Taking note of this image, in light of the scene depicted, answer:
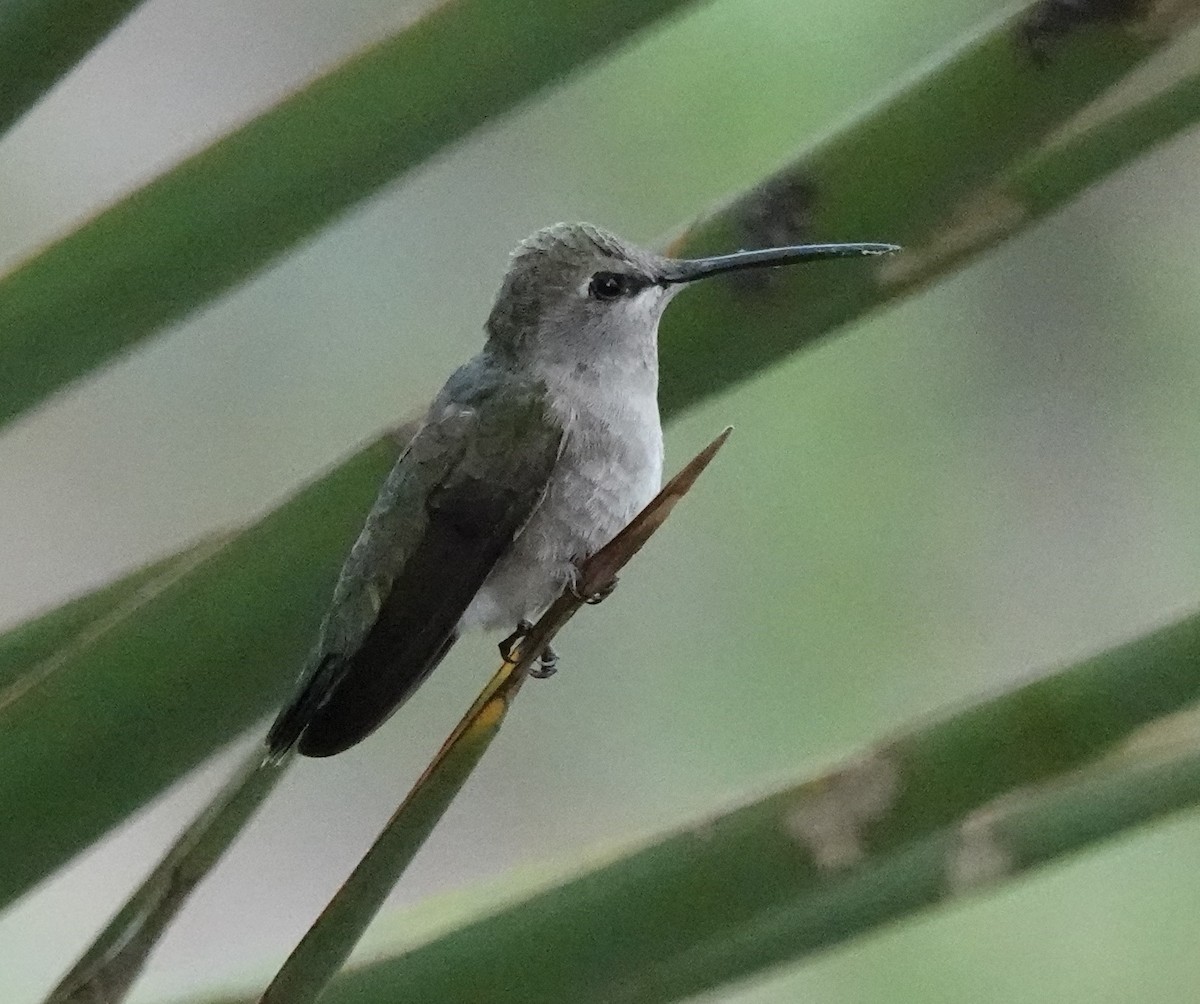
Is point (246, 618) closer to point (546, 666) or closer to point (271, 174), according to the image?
point (271, 174)

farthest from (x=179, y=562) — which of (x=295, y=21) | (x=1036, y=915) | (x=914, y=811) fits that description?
(x=295, y=21)

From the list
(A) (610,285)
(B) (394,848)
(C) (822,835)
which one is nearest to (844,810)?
(C) (822,835)

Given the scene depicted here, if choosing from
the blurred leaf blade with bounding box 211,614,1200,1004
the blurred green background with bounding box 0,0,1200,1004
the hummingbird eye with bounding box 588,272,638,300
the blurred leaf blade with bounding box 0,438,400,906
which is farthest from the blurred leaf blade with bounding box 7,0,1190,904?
the blurred green background with bounding box 0,0,1200,1004

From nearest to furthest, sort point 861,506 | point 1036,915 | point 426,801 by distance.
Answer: point 426,801 → point 1036,915 → point 861,506

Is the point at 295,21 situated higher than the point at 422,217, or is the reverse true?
the point at 295,21

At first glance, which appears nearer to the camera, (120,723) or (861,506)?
(120,723)

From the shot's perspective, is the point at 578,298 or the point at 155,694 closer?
the point at 155,694

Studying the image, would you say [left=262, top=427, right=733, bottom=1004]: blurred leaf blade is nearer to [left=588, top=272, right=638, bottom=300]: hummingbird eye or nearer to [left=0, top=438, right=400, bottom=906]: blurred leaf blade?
[left=0, top=438, right=400, bottom=906]: blurred leaf blade

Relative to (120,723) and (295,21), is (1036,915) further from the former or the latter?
(295,21)
